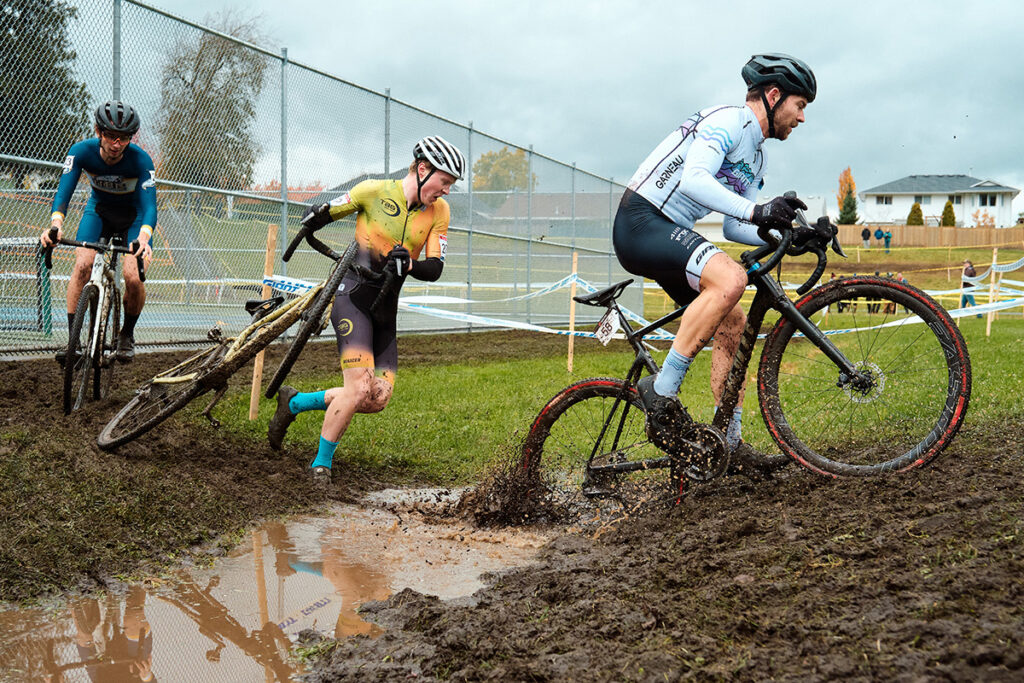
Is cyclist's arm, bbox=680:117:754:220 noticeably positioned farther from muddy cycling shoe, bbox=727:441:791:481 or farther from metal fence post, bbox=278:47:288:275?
metal fence post, bbox=278:47:288:275

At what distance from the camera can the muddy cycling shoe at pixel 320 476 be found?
5897mm

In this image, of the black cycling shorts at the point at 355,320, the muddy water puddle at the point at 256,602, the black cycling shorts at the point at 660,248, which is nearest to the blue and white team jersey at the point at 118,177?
the black cycling shorts at the point at 355,320

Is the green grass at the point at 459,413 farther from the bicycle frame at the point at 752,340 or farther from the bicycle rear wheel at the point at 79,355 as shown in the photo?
the bicycle rear wheel at the point at 79,355

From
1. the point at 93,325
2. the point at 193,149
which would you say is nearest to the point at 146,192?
the point at 93,325

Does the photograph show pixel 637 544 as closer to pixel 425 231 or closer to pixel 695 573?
pixel 695 573

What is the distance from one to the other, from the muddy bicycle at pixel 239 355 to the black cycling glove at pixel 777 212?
226cm

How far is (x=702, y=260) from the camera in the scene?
14.4ft

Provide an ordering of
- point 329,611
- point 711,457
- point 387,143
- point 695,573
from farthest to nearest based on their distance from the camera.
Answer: point 387,143 → point 711,457 → point 329,611 → point 695,573

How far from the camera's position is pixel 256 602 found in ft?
12.9

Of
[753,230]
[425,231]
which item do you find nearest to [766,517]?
[753,230]

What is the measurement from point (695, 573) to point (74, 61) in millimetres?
8232

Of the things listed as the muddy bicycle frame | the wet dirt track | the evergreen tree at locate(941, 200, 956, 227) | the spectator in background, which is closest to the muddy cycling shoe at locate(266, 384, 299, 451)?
the wet dirt track

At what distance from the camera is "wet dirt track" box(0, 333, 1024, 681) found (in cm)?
255

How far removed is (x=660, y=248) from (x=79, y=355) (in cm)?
458
